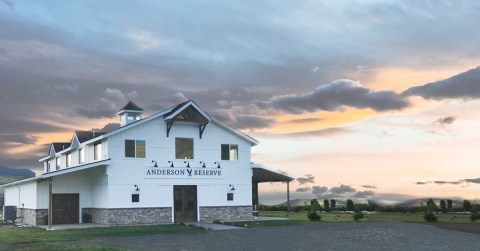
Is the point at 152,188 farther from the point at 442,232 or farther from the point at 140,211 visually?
the point at 442,232

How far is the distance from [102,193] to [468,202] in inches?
1141

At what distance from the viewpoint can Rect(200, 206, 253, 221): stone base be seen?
35.3 m

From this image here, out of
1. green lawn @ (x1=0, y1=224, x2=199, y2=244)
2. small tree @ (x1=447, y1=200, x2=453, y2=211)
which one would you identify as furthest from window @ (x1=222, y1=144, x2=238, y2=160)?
small tree @ (x1=447, y1=200, x2=453, y2=211)

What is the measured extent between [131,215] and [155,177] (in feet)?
8.72

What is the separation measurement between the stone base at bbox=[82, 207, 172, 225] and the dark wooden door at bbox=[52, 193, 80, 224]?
58.1 inches

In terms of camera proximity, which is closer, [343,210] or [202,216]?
[202,216]

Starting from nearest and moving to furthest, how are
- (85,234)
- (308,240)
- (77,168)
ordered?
(308,240)
(85,234)
(77,168)

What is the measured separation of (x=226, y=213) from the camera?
118 ft

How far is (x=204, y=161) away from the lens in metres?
35.5

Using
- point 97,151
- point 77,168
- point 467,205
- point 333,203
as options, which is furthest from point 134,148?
point 467,205

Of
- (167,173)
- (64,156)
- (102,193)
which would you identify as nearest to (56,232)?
(102,193)

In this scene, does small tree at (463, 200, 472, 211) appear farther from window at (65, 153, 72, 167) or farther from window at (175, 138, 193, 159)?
window at (65, 153, 72, 167)

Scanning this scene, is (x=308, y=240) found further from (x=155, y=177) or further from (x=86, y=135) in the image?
(x=86, y=135)

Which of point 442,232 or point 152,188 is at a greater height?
point 152,188
